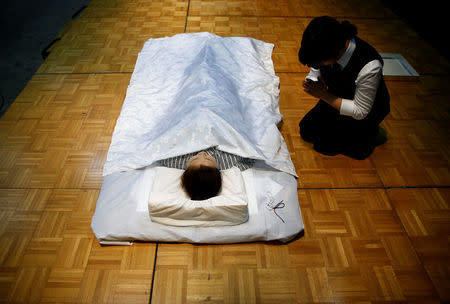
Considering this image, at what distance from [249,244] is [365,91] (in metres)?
1.05

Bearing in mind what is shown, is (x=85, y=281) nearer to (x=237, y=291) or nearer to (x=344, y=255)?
(x=237, y=291)

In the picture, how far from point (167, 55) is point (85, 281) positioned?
1.92 metres

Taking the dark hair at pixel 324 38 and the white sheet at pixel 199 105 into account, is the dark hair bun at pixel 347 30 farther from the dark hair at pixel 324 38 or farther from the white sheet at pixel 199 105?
the white sheet at pixel 199 105

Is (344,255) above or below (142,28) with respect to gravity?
below

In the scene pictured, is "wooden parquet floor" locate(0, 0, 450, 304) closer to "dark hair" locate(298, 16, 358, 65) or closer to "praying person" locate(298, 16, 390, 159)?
"praying person" locate(298, 16, 390, 159)

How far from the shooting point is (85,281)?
1369 millimetres

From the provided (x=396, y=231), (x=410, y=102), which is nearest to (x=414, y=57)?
(x=410, y=102)

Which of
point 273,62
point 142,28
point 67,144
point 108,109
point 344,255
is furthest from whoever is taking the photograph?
point 142,28

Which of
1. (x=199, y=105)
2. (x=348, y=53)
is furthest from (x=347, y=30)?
(x=199, y=105)

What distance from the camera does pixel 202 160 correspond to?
146 cm

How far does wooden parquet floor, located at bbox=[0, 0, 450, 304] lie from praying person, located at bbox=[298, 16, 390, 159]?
0.12 m

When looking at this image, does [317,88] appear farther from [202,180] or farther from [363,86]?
[202,180]

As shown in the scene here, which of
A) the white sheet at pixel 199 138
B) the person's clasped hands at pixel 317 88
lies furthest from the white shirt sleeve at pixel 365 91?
the white sheet at pixel 199 138

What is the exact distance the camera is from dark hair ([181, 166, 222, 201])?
1.37 meters
